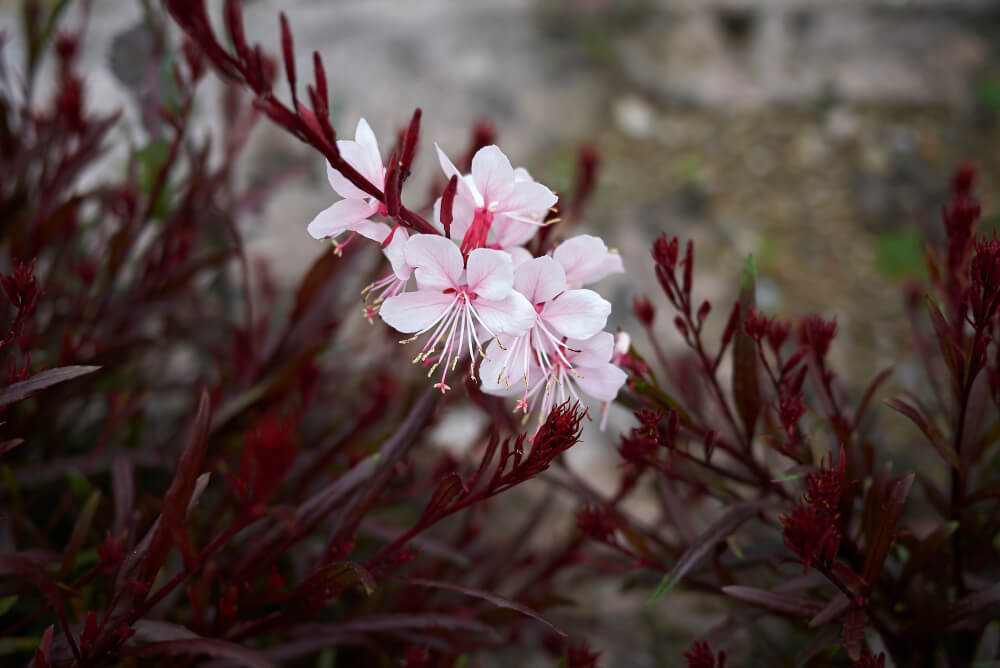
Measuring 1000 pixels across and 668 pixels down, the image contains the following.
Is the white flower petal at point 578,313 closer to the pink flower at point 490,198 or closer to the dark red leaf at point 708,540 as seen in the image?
the pink flower at point 490,198

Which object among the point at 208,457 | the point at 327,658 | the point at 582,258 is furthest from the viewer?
the point at 208,457

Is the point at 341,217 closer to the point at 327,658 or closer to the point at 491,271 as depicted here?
the point at 491,271

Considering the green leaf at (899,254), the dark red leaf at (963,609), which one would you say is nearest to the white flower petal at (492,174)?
the dark red leaf at (963,609)

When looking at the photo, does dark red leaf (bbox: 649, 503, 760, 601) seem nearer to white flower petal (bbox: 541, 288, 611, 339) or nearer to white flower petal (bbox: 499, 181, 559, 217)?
white flower petal (bbox: 541, 288, 611, 339)

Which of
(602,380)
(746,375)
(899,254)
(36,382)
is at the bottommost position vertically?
(36,382)

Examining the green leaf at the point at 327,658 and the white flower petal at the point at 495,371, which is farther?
the green leaf at the point at 327,658

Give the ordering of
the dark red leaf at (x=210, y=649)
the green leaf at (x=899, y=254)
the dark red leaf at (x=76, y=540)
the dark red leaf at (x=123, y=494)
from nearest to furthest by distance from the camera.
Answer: the dark red leaf at (x=210, y=649)
the dark red leaf at (x=76, y=540)
the dark red leaf at (x=123, y=494)
the green leaf at (x=899, y=254)

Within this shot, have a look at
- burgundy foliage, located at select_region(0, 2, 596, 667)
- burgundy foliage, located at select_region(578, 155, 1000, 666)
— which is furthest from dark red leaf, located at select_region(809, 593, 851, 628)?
burgundy foliage, located at select_region(0, 2, 596, 667)

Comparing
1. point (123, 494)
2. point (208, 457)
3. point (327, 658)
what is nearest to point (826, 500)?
point (327, 658)
